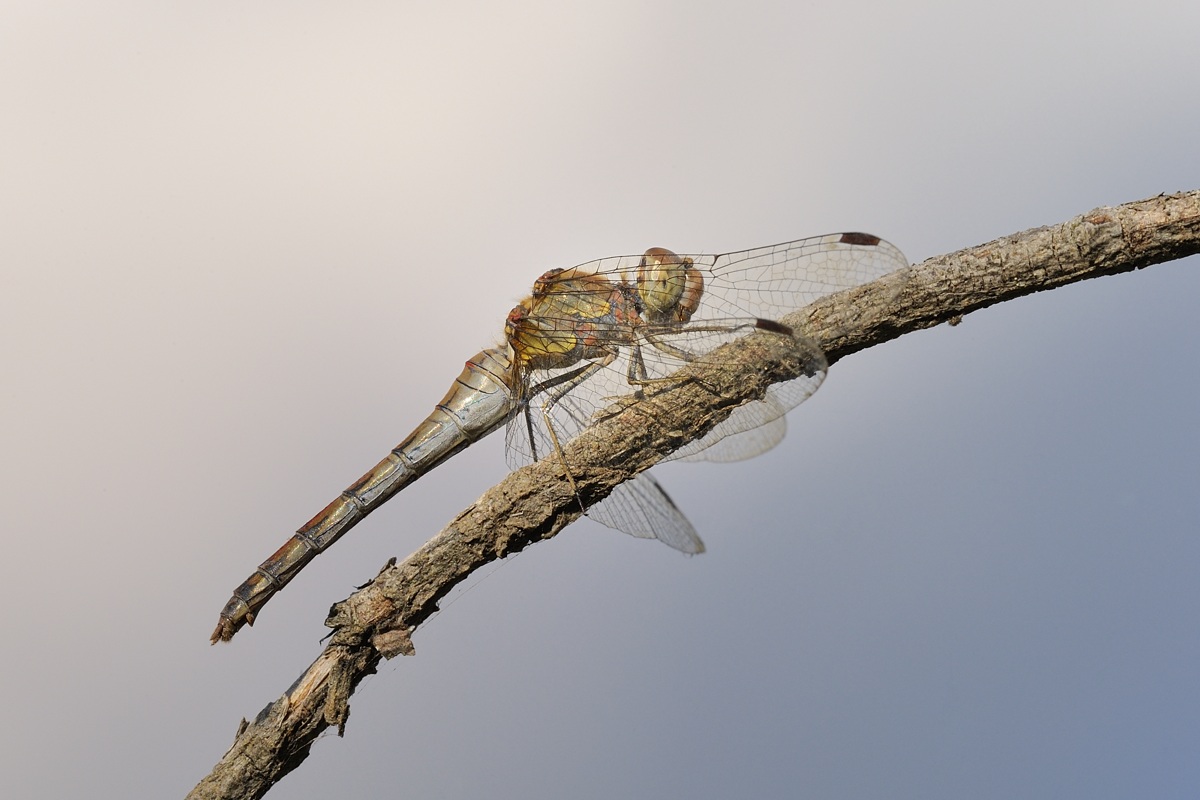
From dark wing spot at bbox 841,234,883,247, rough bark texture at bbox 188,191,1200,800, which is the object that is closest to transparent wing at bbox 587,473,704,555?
rough bark texture at bbox 188,191,1200,800

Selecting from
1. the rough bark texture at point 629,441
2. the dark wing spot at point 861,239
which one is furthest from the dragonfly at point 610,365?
the rough bark texture at point 629,441

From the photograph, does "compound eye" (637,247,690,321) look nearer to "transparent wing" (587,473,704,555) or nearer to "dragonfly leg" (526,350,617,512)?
"dragonfly leg" (526,350,617,512)

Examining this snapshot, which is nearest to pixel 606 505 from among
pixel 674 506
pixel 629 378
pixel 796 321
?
pixel 674 506

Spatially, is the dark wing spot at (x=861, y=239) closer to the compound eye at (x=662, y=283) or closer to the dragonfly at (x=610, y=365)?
the dragonfly at (x=610, y=365)

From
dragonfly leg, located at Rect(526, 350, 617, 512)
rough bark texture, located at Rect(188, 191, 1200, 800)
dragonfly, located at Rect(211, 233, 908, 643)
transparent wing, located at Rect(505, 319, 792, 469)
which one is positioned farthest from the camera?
dragonfly leg, located at Rect(526, 350, 617, 512)

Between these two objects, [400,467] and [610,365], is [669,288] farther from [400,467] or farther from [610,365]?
[400,467]

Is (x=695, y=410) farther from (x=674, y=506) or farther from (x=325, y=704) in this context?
(x=325, y=704)
